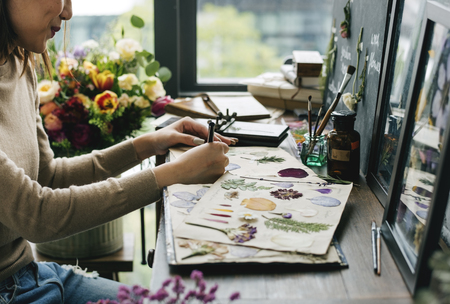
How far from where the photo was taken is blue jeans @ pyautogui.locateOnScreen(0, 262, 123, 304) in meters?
0.92

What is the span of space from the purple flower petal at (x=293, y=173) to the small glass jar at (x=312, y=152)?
4.4 inches

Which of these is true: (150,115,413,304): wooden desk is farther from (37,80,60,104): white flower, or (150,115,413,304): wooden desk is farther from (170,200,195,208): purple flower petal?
(37,80,60,104): white flower

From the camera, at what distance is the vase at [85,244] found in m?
1.63

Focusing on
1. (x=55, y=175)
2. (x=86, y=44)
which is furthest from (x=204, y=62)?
(x=55, y=175)

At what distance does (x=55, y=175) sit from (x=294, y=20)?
1.29m

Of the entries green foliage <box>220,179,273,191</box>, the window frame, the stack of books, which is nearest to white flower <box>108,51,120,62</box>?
the window frame

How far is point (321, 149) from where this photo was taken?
1.08 m

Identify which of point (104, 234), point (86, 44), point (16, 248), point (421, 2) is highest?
point (421, 2)

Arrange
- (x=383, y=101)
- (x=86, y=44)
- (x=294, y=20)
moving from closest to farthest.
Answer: (x=383, y=101) < (x=86, y=44) < (x=294, y=20)

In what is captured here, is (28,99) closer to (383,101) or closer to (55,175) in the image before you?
(55,175)

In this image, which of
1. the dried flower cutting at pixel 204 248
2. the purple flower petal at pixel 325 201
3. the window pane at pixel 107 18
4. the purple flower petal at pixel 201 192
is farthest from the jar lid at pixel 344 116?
the window pane at pixel 107 18

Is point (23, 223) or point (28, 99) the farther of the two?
point (28, 99)

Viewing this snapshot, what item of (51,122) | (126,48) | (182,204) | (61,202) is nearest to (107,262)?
(51,122)

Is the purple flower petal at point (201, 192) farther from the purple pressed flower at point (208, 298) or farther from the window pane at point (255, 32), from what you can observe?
the window pane at point (255, 32)
